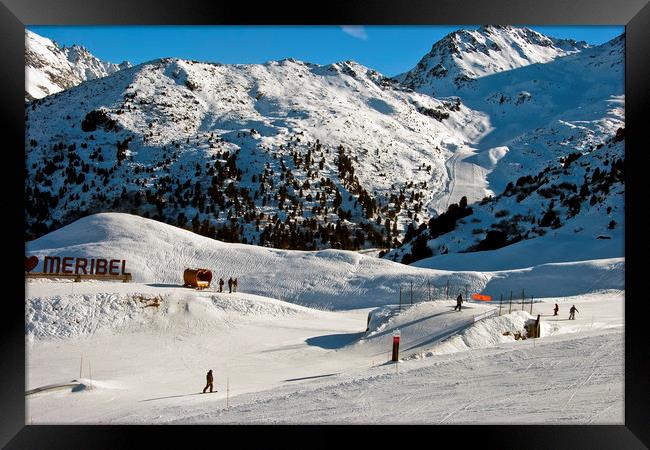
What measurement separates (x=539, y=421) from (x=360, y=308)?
82.1ft

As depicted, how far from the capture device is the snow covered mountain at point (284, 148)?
86.5m

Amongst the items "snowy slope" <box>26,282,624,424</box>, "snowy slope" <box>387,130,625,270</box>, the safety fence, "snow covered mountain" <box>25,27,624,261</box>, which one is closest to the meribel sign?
"snowy slope" <box>26,282,624,424</box>

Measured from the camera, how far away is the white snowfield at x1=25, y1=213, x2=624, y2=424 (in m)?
11.8

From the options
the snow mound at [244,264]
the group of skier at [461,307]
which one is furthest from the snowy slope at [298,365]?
the snow mound at [244,264]

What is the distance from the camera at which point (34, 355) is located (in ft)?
66.2

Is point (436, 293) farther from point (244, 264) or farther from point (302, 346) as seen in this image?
point (302, 346)

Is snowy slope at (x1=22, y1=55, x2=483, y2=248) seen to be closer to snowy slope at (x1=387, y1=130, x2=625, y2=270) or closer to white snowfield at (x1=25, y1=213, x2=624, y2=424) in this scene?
snowy slope at (x1=387, y1=130, x2=625, y2=270)

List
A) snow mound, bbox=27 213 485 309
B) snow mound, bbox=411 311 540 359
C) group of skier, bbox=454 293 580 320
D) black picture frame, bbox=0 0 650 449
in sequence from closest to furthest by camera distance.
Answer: black picture frame, bbox=0 0 650 449, snow mound, bbox=411 311 540 359, group of skier, bbox=454 293 580 320, snow mound, bbox=27 213 485 309

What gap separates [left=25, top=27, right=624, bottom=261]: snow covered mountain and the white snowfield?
2375 cm
